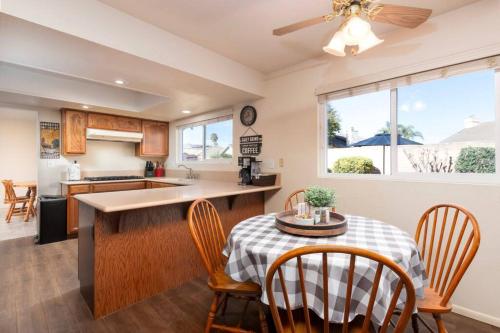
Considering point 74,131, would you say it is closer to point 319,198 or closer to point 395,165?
point 319,198

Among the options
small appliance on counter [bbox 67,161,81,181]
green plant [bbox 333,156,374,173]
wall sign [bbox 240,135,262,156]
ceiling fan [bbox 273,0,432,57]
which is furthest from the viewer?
small appliance on counter [bbox 67,161,81,181]

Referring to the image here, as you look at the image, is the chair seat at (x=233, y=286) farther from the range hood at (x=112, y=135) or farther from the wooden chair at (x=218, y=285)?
the range hood at (x=112, y=135)

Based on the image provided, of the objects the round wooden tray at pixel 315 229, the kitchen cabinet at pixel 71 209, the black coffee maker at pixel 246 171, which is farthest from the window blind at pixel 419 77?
the kitchen cabinet at pixel 71 209

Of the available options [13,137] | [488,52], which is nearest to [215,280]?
[488,52]

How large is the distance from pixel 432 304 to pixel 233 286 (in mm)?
1020

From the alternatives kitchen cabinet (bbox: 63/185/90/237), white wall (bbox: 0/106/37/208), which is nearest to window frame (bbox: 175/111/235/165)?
kitchen cabinet (bbox: 63/185/90/237)

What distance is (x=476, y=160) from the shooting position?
1829mm

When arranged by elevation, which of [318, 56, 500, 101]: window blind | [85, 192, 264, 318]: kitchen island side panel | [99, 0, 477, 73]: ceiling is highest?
[99, 0, 477, 73]: ceiling

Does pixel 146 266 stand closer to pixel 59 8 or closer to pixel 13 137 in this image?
pixel 59 8

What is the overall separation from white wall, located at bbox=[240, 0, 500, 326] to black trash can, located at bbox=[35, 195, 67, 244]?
2988 millimetres

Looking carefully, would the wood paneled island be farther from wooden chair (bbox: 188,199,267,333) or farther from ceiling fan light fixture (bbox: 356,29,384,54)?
ceiling fan light fixture (bbox: 356,29,384,54)

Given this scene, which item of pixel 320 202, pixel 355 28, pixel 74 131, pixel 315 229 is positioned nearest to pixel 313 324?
pixel 315 229

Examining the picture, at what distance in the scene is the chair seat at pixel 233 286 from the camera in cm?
133

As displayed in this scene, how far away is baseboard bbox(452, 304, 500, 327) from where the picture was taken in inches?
67.9
